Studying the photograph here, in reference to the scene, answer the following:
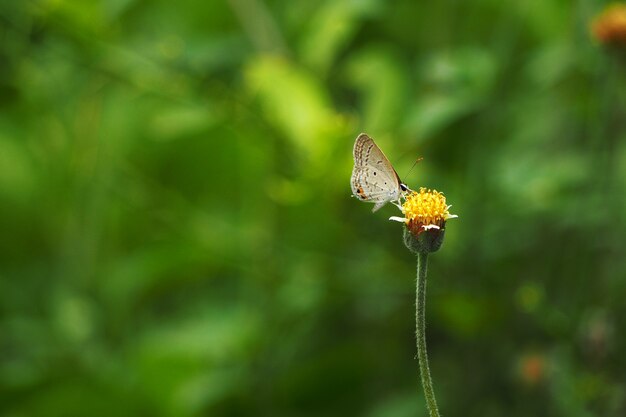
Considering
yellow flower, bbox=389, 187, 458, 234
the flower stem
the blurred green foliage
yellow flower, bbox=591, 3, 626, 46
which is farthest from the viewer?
the blurred green foliage

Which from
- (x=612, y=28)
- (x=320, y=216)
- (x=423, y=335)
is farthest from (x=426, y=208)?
(x=320, y=216)

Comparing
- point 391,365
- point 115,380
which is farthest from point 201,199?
point 391,365

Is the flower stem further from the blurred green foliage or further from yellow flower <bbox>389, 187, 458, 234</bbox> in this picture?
the blurred green foliage

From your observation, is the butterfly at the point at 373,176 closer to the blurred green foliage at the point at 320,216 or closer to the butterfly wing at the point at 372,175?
the butterfly wing at the point at 372,175

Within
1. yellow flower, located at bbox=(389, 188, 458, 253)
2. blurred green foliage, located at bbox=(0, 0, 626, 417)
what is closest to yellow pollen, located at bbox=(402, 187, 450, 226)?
yellow flower, located at bbox=(389, 188, 458, 253)

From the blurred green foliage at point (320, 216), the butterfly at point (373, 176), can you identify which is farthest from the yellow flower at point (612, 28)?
the butterfly at point (373, 176)

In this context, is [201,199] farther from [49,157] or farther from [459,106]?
[459,106]
